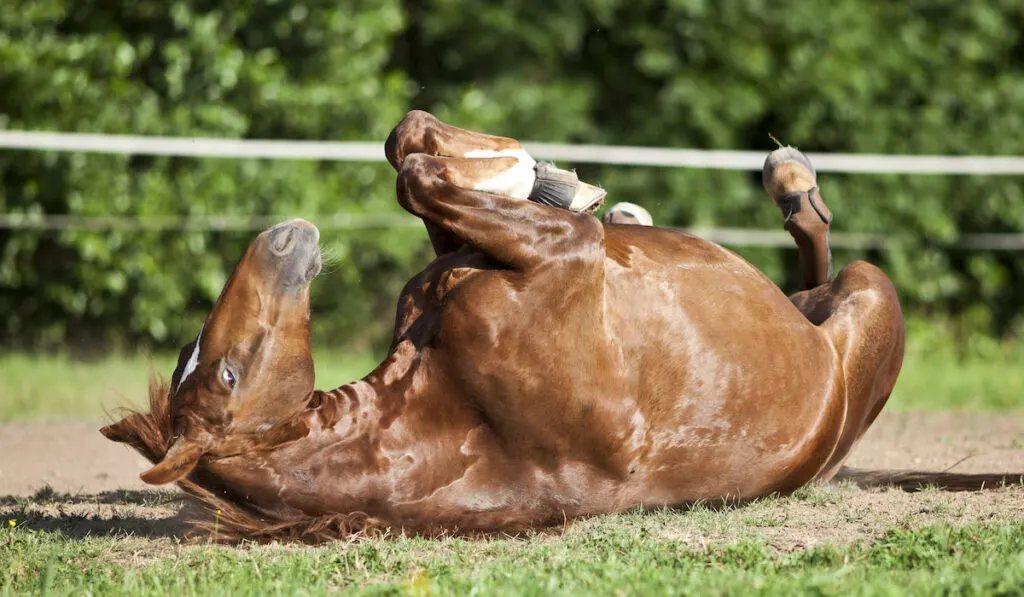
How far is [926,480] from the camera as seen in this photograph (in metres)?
3.89

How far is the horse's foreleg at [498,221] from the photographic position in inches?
120

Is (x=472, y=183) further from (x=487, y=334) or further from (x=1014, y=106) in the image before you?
(x=1014, y=106)

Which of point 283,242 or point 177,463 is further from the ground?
point 283,242

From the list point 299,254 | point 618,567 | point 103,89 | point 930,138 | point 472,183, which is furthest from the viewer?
point 930,138

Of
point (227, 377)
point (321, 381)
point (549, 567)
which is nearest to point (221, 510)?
point (227, 377)

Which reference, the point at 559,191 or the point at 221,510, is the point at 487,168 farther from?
the point at 221,510

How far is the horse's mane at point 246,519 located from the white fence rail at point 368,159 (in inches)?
196

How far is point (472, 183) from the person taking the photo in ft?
10.6

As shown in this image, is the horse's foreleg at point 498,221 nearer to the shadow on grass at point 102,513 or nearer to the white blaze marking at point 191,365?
the white blaze marking at point 191,365

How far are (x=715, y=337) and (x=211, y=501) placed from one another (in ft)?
4.77

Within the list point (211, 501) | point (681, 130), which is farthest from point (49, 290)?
point (211, 501)

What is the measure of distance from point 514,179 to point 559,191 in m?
0.15

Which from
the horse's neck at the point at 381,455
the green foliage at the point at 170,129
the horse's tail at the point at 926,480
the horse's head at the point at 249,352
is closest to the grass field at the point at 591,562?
the horse's neck at the point at 381,455

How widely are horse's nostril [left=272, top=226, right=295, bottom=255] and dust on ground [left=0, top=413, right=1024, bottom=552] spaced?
900 mm
